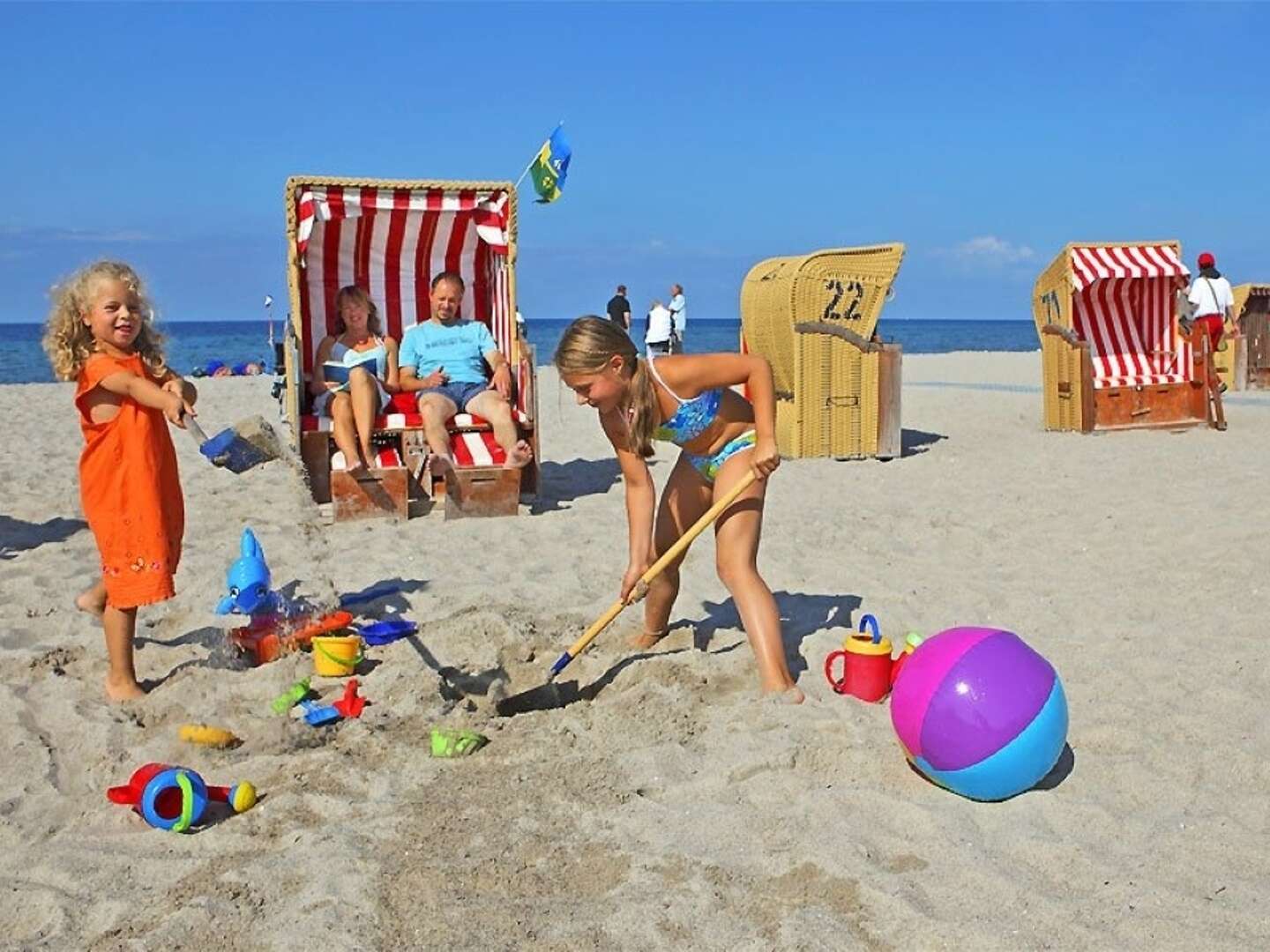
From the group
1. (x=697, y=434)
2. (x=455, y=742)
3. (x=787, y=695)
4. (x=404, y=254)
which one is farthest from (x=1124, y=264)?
(x=455, y=742)

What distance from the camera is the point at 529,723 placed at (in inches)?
153

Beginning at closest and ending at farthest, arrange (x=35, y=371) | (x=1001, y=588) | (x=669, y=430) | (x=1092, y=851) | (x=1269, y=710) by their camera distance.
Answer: (x=1092, y=851), (x=1269, y=710), (x=669, y=430), (x=1001, y=588), (x=35, y=371)

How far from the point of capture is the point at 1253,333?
1698cm

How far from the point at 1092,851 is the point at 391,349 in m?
6.45

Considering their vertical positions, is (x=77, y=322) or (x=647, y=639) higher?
(x=77, y=322)

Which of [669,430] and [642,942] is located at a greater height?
[669,430]

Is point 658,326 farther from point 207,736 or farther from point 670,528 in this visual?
point 207,736

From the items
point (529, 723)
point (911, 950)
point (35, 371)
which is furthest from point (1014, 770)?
point (35, 371)

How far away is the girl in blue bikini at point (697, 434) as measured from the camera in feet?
12.8

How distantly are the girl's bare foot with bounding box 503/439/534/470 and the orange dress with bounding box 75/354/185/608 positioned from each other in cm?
348

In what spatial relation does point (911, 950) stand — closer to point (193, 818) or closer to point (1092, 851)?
point (1092, 851)

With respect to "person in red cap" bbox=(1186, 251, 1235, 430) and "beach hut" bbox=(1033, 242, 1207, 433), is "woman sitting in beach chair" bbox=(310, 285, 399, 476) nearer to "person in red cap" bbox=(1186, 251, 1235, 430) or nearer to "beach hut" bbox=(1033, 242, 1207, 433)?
"beach hut" bbox=(1033, 242, 1207, 433)

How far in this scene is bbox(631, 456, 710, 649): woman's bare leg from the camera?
4379 mm

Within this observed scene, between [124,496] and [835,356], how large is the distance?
265 inches
